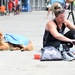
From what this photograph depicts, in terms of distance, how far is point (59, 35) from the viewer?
7.02 meters

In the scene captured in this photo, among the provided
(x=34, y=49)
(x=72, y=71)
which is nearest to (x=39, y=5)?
(x=34, y=49)

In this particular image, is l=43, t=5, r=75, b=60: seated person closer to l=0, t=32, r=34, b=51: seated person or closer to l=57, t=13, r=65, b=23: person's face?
l=57, t=13, r=65, b=23: person's face

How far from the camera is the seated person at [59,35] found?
701 cm

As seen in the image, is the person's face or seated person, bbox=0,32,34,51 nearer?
the person's face

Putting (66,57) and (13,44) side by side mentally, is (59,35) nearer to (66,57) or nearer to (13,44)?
(66,57)

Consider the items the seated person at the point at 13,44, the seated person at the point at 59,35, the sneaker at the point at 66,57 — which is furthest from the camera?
the seated person at the point at 13,44

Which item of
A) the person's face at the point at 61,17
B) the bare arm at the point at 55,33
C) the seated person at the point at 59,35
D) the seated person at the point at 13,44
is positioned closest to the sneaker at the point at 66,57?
the seated person at the point at 59,35

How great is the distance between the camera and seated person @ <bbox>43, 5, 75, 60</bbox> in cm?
701

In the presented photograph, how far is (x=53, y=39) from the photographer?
745 centimetres

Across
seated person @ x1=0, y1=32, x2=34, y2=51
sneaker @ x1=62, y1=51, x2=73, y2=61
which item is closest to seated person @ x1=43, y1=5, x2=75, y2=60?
sneaker @ x1=62, y1=51, x2=73, y2=61

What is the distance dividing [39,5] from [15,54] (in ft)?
107

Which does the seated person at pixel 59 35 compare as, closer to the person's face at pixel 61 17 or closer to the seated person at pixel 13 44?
the person's face at pixel 61 17

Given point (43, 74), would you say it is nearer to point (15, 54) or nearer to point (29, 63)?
point (29, 63)

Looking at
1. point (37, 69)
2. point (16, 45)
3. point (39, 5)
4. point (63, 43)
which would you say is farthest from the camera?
point (39, 5)
